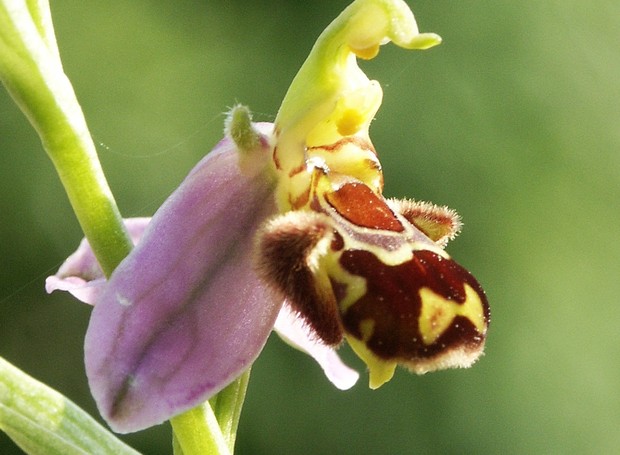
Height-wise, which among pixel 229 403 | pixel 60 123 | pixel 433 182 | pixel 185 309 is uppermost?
pixel 60 123

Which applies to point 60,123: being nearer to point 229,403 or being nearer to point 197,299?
point 197,299

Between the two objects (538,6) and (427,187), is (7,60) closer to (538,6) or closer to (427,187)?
(427,187)

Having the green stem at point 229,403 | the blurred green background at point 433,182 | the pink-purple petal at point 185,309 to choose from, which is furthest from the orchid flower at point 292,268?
the blurred green background at point 433,182

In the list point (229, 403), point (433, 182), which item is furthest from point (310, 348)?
point (433, 182)

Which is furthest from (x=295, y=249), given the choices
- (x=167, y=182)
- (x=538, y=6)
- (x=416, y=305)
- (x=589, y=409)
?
(x=538, y=6)

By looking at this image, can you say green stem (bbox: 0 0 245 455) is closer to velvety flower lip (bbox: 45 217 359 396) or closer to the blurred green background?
velvety flower lip (bbox: 45 217 359 396)

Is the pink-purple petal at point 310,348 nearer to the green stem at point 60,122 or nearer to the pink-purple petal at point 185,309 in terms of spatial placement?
the pink-purple petal at point 185,309

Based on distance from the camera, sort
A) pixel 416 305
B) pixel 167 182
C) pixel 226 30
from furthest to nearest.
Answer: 1. pixel 226 30
2. pixel 167 182
3. pixel 416 305

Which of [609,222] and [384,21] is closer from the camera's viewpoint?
[384,21]
